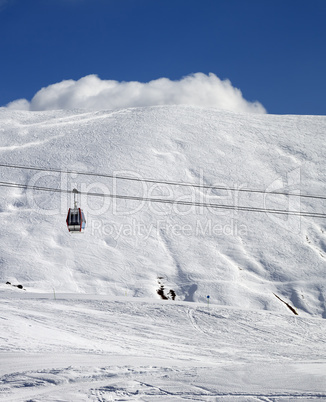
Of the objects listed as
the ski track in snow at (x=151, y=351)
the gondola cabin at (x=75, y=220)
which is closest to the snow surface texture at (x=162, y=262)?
the ski track in snow at (x=151, y=351)

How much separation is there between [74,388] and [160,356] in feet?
27.7

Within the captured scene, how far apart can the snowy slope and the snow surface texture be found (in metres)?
0.17

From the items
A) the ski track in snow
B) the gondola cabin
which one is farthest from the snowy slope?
the gondola cabin

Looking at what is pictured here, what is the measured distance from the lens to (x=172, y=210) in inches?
2092

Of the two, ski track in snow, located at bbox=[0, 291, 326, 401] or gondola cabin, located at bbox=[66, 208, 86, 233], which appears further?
gondola cabin, located at bbox=[66, 208, 86, 233]

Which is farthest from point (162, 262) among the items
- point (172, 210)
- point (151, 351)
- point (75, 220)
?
point (75, 220)

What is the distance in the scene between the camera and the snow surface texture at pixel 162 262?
14.4 metres

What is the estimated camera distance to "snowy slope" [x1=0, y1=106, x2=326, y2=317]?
136 ft

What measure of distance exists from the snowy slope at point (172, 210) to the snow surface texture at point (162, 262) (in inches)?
6.7

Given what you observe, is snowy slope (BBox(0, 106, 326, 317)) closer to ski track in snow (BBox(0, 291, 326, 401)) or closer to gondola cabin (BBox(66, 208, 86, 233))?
ski track in snow (BBox(0, 291, 326, 401))

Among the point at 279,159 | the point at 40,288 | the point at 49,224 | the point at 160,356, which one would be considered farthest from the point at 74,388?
the point at 279,159

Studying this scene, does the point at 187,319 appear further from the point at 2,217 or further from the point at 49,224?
the point at 2,217

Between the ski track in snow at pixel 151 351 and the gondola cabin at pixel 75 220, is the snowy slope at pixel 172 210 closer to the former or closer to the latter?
the ski track in snow at pixel 151 351

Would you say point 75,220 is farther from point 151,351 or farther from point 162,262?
point 162,262
